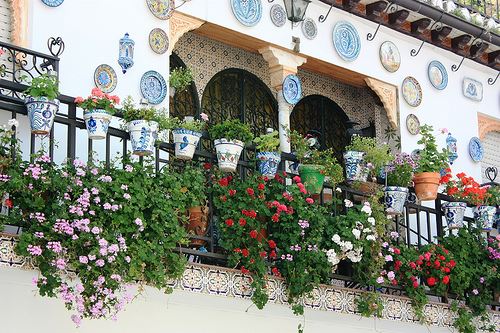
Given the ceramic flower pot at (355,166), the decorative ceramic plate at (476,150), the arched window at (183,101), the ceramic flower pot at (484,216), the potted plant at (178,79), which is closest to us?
the potted plant at (178,79)

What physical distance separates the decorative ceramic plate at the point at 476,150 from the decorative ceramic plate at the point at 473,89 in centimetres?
63

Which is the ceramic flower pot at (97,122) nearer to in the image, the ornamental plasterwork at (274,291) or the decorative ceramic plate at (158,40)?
the ornamental plasterwork at (274,291)

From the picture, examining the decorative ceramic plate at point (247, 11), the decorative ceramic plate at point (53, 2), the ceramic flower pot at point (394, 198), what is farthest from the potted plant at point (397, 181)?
the decorative ceramic plate at point (53, 2)

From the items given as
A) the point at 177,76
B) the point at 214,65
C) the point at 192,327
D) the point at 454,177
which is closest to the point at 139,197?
the point at 192,327

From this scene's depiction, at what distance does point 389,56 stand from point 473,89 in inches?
70.9

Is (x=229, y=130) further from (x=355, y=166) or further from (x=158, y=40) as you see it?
(x=355, y=166)

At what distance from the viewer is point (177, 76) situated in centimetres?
1068

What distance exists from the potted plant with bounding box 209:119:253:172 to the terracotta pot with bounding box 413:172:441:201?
8.76 feet

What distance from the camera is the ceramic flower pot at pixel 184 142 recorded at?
947 cm

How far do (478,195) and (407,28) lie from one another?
254cm

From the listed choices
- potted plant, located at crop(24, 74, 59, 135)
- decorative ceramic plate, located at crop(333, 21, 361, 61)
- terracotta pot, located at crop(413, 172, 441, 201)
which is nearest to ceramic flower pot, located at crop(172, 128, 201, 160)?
potted plant, located at crop(24, 74, 59, 135)

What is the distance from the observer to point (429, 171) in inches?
467

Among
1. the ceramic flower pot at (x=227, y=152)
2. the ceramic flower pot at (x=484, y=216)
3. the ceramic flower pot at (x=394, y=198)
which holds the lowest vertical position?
the ceramic flower pot at (x=484, y=216)

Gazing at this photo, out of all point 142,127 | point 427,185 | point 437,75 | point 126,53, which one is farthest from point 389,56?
Answer: point 142,127
